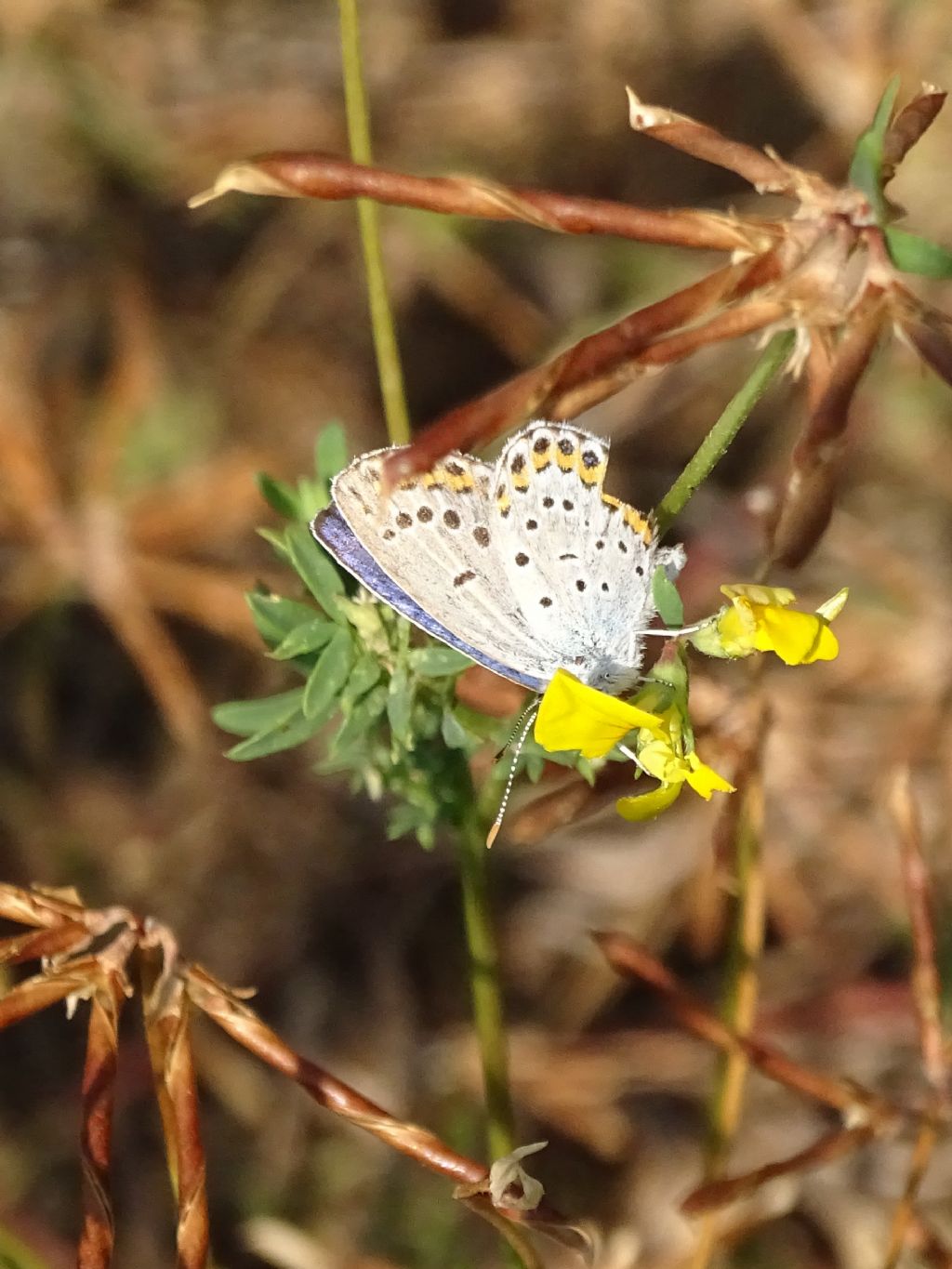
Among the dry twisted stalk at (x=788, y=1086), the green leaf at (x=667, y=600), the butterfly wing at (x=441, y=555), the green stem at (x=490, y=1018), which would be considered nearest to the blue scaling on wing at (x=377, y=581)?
the butterfly wing at (x=441, y=555)

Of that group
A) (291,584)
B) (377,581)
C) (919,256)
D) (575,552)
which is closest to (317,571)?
(377,581)

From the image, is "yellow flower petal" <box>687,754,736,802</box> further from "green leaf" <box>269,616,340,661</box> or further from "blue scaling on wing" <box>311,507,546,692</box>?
"green leaf" <box>269,616,340,661</box>

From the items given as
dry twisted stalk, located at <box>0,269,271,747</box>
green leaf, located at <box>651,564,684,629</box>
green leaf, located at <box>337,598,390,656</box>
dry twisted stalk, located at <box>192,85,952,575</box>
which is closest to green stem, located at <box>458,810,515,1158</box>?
green leaf, located at <box>337,598,390,656</box>

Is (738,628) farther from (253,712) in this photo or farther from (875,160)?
(253,712)

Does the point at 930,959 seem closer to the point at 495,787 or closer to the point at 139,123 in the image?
the point at 495,787

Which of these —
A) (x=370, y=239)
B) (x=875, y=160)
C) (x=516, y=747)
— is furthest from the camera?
(x=370, y=239)

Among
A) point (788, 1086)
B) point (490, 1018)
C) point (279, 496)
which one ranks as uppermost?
point (279, 496)

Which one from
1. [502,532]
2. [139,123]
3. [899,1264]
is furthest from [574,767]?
[139,123]
